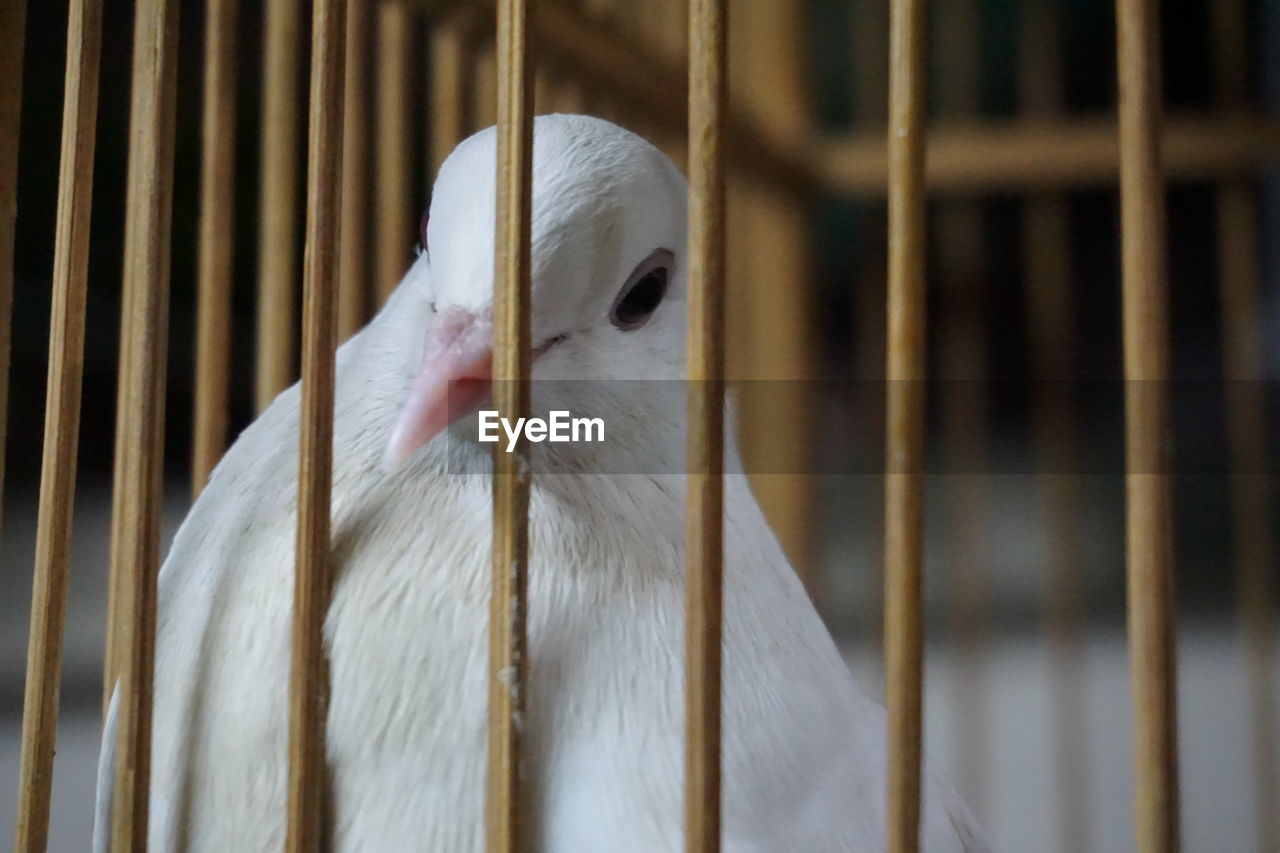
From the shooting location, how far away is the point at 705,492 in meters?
0.27

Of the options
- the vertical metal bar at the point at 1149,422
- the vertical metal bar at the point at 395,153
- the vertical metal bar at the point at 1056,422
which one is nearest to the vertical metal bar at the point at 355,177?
the vertical metal bar at the point at 395,153

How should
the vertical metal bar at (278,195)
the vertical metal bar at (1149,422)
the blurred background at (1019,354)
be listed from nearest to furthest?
1. the vertical metal bar at (1149,422)
2. the vertical metal bar at (278,195)
3. the blurred background at (1019,354)

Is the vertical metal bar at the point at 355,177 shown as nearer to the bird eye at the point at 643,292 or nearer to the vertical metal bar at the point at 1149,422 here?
the bird eye at the point at 643,292

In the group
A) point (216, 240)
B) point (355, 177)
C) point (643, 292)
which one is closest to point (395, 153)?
point (355, 177)

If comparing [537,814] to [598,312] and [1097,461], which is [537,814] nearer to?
[598,312]

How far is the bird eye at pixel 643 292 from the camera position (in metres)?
0.39

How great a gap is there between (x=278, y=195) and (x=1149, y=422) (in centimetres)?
44

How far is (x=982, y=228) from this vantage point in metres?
0.87

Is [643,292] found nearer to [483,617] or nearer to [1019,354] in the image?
[483,617]

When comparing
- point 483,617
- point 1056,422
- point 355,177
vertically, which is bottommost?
point 483,617

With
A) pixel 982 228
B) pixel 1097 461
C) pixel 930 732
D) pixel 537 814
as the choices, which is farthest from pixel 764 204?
pixel 537 814

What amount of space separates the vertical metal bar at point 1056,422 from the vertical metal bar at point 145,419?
66 cm

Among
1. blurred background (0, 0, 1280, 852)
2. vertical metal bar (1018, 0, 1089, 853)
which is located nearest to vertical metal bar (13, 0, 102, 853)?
blurred background (0, 0, 1280, 852)

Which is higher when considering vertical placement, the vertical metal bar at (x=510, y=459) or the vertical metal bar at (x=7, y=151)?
the vertical metal bar at (x=7, y=151)
